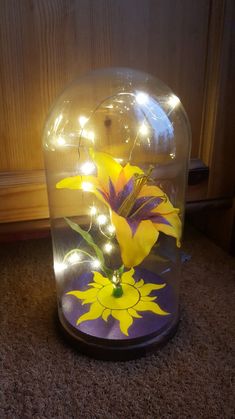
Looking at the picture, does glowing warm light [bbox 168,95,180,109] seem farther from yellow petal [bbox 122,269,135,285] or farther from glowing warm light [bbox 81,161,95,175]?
yellow petal [bbox 122,269,135,285]

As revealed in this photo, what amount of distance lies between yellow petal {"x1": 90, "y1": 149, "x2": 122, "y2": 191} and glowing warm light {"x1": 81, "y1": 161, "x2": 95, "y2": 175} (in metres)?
0.07

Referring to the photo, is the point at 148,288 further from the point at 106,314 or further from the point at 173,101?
the point at 173,101

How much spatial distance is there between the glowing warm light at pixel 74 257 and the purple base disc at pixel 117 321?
61mm

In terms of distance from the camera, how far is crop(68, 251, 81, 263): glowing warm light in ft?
2.56

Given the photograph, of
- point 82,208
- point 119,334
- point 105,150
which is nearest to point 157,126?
point 105,150

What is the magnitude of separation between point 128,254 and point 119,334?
5.3 inches

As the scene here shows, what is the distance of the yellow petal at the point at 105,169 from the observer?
627mm

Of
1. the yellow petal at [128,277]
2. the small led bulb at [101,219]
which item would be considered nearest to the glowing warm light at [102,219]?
the small led bulb at [101,219]

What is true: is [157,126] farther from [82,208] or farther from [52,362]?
[52,362]

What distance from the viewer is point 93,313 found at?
2.11 feet

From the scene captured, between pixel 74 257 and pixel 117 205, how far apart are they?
207 millimetres

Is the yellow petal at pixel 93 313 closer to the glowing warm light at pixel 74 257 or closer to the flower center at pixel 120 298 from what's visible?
the flower center at pixel 120 298

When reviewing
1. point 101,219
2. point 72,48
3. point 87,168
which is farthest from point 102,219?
point 72,48

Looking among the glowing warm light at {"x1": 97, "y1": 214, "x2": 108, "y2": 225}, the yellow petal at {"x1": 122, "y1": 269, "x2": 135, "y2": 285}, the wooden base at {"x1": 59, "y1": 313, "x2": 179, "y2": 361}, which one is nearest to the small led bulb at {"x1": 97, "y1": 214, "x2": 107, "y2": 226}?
the glowing warm light at {"x1": 97, "y1": 214, "x2": 108, "y2": 225}
